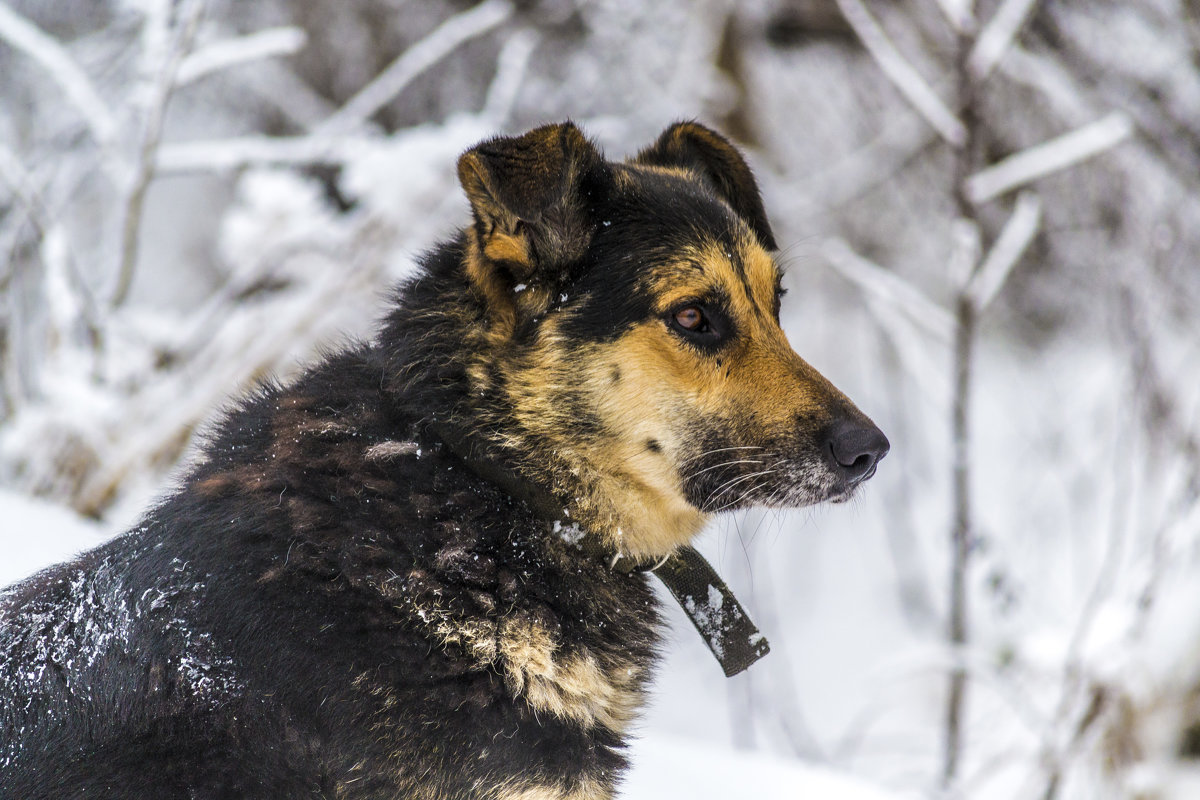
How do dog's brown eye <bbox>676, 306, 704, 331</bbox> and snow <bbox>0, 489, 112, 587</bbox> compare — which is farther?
snow <bbox>0, 489, 112, 587</bbox>

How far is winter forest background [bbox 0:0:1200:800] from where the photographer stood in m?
5.60

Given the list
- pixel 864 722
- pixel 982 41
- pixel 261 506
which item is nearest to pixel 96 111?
pixel 261 506

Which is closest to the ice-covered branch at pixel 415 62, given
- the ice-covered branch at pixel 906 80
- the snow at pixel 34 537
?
the ice-covered branch at pixel 906 80

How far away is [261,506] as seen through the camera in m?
2.43

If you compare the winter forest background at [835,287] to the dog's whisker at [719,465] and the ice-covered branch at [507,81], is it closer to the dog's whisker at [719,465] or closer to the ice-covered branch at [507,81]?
the ice-covered branch at [507,81]

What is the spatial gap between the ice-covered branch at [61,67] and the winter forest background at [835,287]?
0.02m

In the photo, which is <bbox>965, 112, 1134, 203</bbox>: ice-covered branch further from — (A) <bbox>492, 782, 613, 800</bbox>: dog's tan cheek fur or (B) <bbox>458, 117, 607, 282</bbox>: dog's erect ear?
(A) <bbox>492, 782, 613, 800</bbox>: dog's tan cheek fur

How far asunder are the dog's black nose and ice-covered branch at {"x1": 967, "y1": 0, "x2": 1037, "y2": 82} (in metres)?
3.93

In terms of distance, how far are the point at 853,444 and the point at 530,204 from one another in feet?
3.50

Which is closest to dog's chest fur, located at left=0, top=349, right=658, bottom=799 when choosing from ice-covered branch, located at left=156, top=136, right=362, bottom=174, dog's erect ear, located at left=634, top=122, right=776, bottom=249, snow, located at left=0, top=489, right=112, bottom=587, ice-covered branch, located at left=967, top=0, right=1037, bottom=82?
snow, located at left=0, top=489, right=112, bottom=587

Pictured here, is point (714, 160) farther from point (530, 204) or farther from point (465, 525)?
A: point (465, 525)

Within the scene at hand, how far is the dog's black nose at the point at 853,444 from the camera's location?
8.83 feet

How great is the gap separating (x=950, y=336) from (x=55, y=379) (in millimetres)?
5583

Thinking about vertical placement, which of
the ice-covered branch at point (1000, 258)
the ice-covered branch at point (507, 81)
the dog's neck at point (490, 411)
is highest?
the dog's neck at point (490, 411)
